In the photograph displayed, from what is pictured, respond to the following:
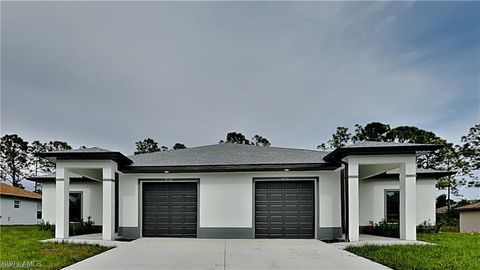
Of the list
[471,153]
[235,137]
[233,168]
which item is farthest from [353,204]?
[235,137]

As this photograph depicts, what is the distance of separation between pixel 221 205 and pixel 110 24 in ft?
25.0

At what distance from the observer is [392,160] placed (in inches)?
499

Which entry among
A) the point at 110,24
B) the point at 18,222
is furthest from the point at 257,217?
the point at 18,222

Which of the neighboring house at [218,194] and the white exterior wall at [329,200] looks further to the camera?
the white exterior wall at [329,200]

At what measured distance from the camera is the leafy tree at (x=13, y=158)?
132 ft

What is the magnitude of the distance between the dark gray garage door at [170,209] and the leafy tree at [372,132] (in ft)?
77.7

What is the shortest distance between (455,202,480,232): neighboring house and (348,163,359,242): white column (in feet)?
44.5

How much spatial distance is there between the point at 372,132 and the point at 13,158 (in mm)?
35689

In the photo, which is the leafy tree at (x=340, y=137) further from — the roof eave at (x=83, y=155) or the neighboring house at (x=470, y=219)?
the roof eave at (x=83, y=155)

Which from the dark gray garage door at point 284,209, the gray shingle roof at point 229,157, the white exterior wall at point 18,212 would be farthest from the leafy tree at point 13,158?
the dark gray garage door at point 284,209

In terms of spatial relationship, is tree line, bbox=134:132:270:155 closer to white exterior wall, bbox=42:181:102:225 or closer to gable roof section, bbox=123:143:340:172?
white exterior wall, bbox=42:181:102:225

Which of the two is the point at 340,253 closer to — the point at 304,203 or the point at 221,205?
the point at 304,203

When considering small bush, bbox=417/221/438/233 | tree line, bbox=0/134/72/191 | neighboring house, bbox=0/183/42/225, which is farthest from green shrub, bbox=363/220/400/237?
tree line, bbox=0/134/72/191

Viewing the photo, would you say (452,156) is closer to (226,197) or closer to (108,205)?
(226,197)
